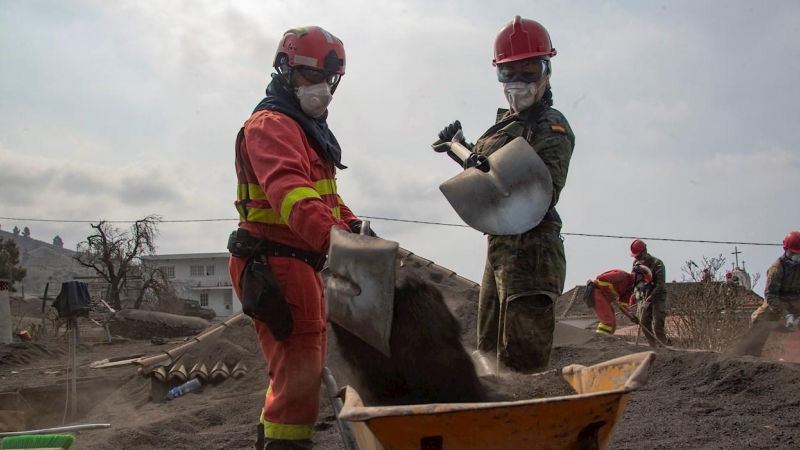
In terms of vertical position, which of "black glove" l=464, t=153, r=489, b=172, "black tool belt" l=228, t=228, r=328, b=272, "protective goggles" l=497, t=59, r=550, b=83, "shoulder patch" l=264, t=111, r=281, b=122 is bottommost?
"black tool belt" l=228, t=228, r=328, b=272

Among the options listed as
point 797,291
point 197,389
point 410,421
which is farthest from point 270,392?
point 797,291

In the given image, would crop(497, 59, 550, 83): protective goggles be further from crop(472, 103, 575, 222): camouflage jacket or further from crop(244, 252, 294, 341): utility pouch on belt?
crop(244, 252, 294, 341): utility pouch on belt

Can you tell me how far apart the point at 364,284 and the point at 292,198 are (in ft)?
1.65

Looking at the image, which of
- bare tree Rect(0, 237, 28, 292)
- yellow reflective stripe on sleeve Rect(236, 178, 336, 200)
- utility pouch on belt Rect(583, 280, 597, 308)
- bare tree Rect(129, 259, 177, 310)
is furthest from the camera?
bare tree Rect(0, 237, 28, 292)

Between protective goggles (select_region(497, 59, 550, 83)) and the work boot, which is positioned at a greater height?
protective goggles (select_region(497, 59, 550, 83))

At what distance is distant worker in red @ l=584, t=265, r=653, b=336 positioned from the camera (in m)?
11.0

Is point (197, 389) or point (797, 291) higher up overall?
point (797, 291)

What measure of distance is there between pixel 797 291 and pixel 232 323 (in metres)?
8.17

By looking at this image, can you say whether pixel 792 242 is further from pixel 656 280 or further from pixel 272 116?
pixel 272 116

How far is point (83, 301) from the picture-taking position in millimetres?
8516

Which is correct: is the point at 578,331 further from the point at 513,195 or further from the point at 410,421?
the point at 410,421

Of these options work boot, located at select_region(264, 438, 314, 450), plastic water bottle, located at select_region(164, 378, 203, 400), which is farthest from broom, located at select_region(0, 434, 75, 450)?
plastic water bottle, located at select_region(164, 378, 203, 400)

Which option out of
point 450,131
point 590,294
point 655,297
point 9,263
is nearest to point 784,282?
point 655,297

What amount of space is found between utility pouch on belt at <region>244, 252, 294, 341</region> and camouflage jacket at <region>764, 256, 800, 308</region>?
9473 mm
